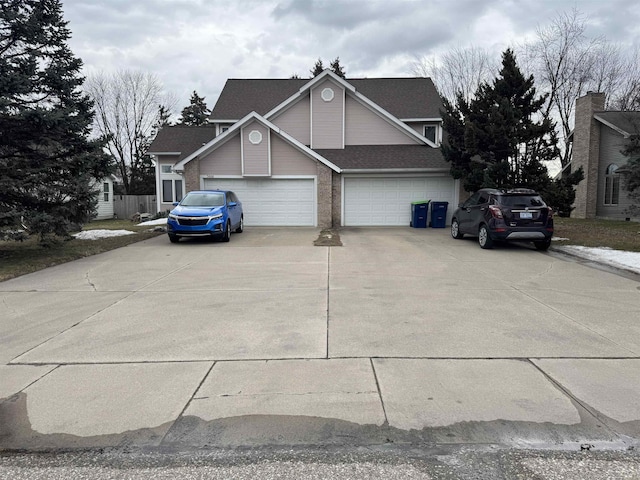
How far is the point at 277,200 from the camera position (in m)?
19.8

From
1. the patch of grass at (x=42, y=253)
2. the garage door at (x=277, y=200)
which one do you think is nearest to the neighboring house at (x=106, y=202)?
the garage door at (x=277, y=200)

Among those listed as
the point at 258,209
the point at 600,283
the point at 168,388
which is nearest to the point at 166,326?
the point at 168,388

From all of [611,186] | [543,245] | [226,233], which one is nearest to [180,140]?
[226,233]

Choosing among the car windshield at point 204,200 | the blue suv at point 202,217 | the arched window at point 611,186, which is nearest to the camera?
the blue suv at point 202,217

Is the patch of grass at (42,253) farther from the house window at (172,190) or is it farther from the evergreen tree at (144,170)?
the evergreen tree at (144,170)

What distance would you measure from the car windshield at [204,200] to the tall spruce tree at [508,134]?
9.42 meters

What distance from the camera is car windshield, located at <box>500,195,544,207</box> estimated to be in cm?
1240

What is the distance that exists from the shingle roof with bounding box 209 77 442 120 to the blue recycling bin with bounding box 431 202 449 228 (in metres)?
6.31

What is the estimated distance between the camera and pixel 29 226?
10570 mm

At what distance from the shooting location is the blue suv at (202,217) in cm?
1409

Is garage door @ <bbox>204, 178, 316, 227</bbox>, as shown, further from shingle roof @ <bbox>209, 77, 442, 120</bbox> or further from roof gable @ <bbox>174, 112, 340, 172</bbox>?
shingle roof @ <bbox>209, 77, 442, 120</bbox>

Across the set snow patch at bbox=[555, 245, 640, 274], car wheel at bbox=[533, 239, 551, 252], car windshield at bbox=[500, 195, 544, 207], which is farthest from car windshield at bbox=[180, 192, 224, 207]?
snow patch at bbox=[555, 245, 640, 274]

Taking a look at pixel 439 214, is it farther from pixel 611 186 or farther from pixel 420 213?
pixel 611 186

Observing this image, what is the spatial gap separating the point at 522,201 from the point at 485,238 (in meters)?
1.41
